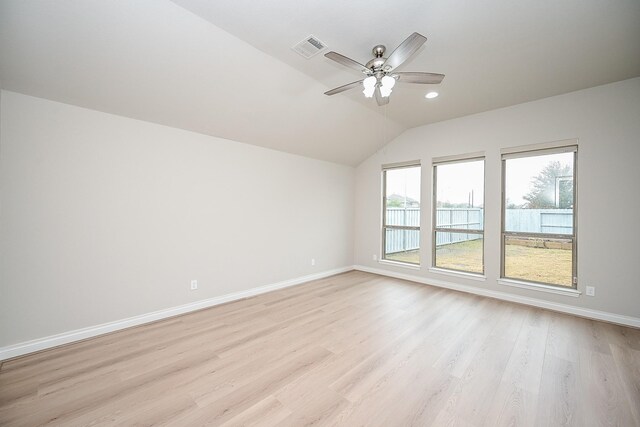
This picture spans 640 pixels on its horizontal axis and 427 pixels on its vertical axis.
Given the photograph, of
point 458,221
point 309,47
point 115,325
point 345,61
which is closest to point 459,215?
point 458,221

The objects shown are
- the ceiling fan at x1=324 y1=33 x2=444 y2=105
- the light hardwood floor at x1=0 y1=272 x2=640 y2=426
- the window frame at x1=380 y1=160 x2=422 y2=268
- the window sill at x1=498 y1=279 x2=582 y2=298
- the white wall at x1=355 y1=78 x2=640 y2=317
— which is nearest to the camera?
the light hardwood floor at x1=0 y1=272 x2=640 y2=426

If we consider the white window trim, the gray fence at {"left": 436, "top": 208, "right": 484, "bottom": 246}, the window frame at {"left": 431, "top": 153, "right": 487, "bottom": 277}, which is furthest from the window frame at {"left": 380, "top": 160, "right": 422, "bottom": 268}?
the white window trim

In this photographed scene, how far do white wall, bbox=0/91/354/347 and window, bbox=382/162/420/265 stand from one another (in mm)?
2398

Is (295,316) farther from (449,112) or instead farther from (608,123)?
(608,123)

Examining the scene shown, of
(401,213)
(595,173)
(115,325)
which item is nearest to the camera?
(115,325)

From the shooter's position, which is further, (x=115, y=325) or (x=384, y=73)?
(x=115, y=325)

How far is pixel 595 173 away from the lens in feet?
11.0

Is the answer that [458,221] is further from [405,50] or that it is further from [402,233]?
[405,50]

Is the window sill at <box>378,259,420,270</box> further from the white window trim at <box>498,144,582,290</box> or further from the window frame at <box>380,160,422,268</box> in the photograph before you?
the white window trim at <box>498,144,582,290</box>

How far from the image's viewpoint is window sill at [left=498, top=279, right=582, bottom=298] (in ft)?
11.4

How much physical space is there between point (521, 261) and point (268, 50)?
180 inches

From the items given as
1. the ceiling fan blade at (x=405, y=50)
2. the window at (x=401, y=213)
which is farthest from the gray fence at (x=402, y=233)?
the ceiling fan blade at (x=405, y=50)

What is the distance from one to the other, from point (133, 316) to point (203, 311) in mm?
778

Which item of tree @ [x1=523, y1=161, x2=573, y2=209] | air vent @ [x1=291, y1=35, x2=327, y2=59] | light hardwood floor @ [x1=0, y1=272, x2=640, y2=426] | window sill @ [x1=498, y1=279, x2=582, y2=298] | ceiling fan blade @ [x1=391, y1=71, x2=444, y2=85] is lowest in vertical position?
light hardwood floor @ [x1=0, y1=272, x2=640, y2=426]
